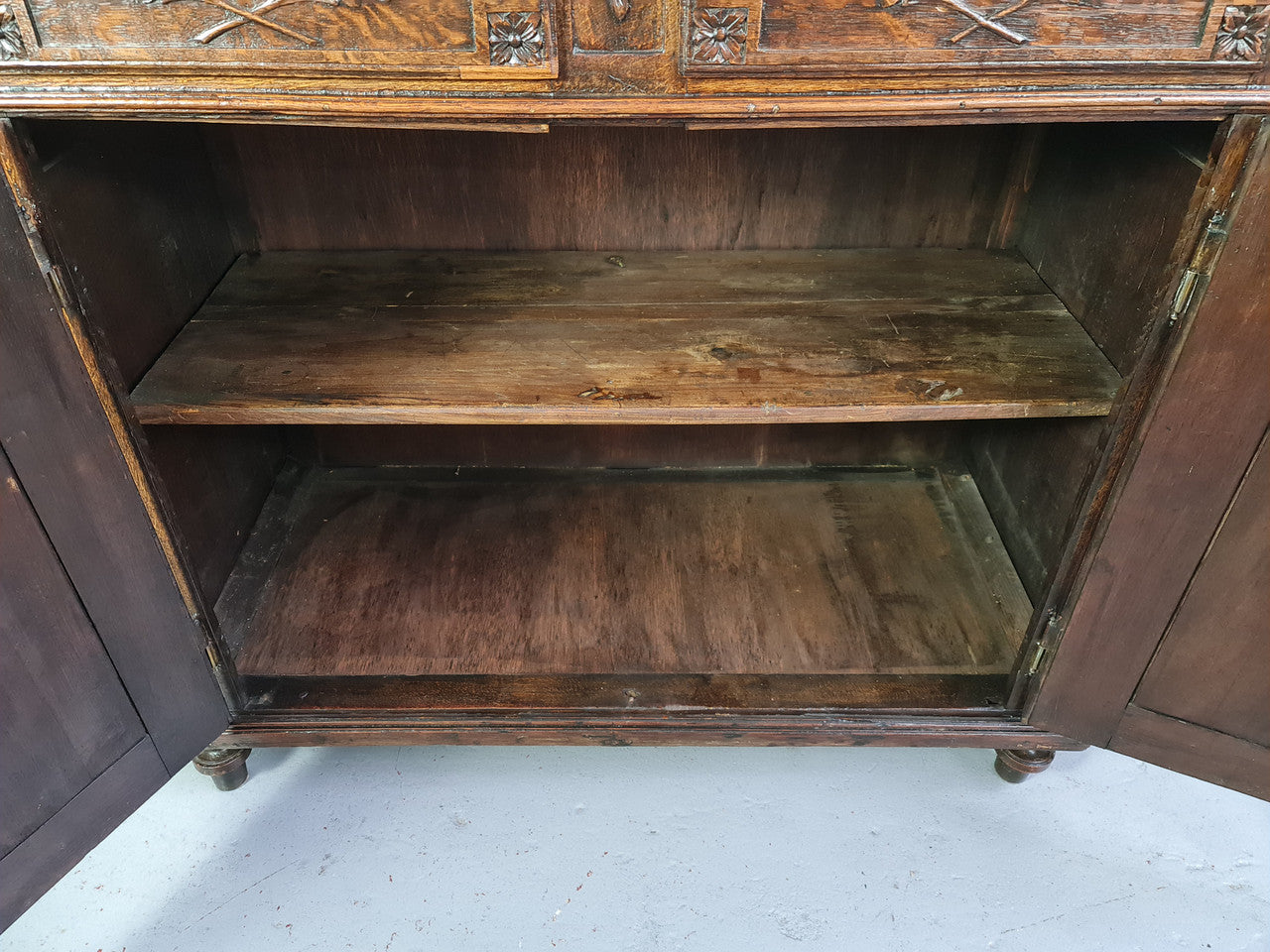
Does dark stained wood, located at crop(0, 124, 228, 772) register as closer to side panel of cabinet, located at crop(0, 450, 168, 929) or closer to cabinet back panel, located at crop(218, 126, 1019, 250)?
side panel of cabinet, located at crop(0, 450, 168, 929)

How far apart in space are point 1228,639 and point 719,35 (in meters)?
0.94

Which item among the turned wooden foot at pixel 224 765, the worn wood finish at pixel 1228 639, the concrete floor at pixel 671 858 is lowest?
the concrete floor at pixel 671 858

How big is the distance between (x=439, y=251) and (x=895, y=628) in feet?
3.20

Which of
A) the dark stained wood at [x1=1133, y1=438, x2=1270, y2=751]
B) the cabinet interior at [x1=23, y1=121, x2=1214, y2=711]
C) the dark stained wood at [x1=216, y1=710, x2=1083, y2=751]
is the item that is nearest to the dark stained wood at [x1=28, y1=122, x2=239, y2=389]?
the cabinet interior at [x1=23, y1=121, x2=1214, y2=711]

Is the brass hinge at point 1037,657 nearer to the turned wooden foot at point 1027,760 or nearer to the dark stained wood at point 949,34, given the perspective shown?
the turned wooden foot at point 1027,760

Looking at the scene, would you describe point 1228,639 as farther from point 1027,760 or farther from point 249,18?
point 249,18

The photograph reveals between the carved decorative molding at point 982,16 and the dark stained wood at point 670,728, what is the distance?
90 centimetres

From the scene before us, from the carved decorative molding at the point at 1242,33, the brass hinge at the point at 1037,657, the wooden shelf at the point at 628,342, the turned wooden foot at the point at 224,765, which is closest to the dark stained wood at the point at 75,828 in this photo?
the turned wooden foot at the point at 224,765

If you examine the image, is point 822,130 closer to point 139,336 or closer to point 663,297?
point 663,297

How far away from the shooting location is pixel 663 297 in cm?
137

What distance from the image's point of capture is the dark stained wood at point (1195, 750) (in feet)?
3.90

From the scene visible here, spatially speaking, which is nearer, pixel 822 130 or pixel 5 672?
pixel 5 672

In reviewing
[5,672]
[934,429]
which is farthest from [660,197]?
[5,672]

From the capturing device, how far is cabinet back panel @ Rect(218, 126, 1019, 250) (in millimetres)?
1412
